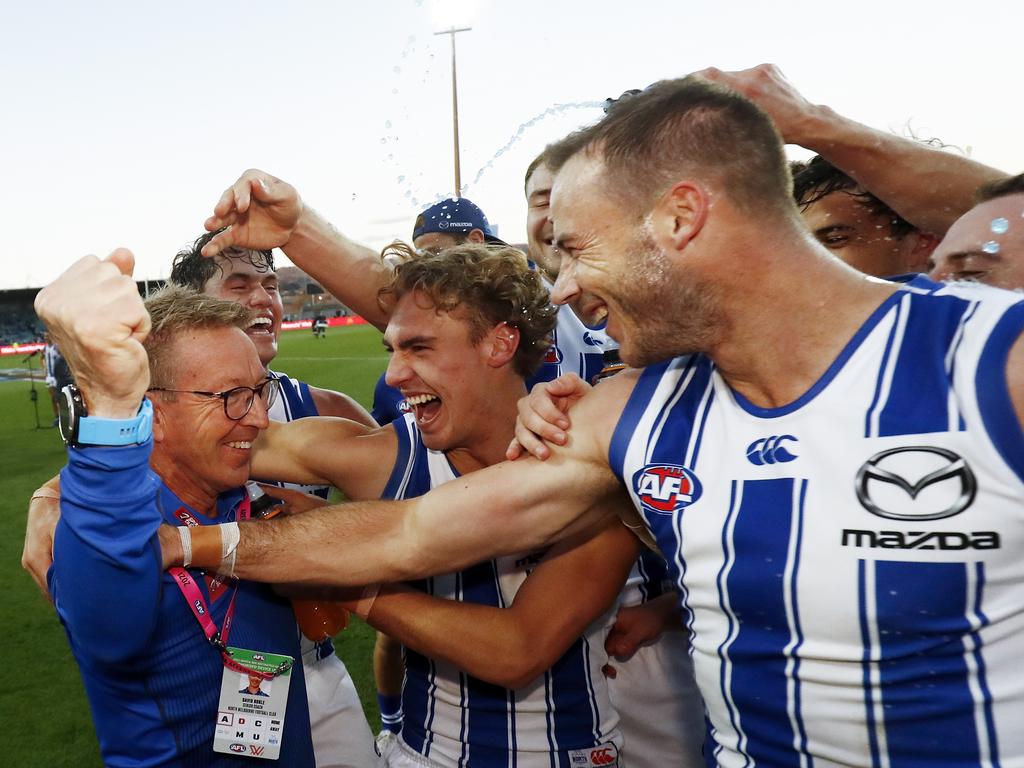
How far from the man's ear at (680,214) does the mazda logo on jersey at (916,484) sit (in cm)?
64

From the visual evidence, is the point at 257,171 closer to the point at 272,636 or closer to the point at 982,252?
the point at 272,636

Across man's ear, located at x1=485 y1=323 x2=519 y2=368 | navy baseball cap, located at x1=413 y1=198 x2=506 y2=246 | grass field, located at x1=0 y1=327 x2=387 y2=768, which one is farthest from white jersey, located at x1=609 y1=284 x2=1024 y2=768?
navy baseball cap, located at x1=413 y1=198 x2=506 y2=246

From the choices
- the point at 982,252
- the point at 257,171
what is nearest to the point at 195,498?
the point at 257,171

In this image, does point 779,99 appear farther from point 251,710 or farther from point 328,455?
point 251,710

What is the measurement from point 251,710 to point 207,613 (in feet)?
1.04

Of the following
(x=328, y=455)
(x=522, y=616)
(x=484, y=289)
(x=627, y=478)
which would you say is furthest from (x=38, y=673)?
(x=627, y=478)

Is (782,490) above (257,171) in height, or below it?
below

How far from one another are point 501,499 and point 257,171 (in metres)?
1.62

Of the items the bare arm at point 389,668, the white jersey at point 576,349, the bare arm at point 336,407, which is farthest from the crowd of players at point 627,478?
the bare arm at point 389,668

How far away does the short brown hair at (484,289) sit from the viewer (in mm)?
3178

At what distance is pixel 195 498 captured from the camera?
8.70 feet

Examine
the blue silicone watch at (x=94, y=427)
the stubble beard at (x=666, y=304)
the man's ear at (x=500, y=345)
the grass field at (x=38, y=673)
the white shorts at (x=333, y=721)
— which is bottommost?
the grass field at (x=38, y=673)

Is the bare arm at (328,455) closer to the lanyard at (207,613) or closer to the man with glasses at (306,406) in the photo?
the man with glasses at (306,406)

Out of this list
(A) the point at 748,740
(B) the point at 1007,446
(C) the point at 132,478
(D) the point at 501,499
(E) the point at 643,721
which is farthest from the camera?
(E) the point at 643,721
